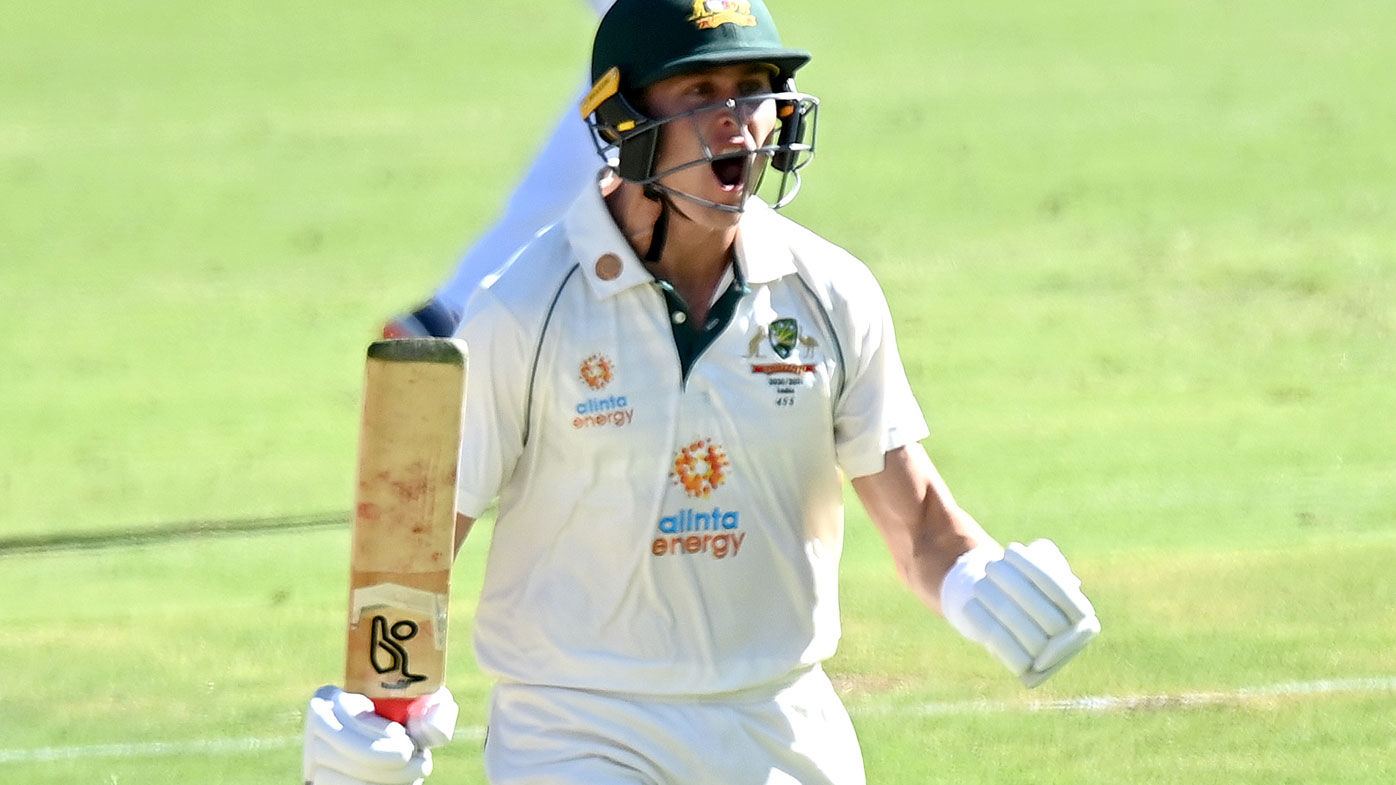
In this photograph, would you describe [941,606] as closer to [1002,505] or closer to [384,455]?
[384,455]

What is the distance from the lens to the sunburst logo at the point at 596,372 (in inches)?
153

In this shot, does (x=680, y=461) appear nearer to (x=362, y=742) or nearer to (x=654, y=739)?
(x=654, y=739)

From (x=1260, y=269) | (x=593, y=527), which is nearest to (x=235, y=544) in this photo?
(x=593, y=527)

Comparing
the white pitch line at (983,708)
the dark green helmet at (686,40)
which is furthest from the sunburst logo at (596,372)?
the white pitch line at (983,708)

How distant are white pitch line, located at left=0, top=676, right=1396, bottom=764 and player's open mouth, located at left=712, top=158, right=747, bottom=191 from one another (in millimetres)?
2984

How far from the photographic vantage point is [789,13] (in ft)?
56.0

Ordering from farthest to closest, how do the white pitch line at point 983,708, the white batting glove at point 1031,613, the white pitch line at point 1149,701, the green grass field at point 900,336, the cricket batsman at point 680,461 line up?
1. the green grass field at point 900,336
2. the white pitch line at point 1149,701
3. the white pitch line at point 983,708
4. the cricket batsman at point 680,461
5. the white batting glove at point 1031,613

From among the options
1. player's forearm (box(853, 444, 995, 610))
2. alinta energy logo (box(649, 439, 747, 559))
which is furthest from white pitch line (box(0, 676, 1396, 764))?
alinta energy logo (box(649, 439, 747, 559))

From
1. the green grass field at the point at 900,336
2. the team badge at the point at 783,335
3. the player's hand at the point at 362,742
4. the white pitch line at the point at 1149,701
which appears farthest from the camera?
the green grass field at the point at 900,336

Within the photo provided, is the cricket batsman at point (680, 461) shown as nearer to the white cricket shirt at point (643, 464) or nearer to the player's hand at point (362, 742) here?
the white cricket shirt at point (643, 464)

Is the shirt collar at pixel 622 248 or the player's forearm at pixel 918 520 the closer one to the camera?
the shirt collar at pixel 622 248

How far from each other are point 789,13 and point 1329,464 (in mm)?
8496

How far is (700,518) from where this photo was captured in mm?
3906

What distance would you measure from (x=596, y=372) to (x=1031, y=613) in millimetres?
794
